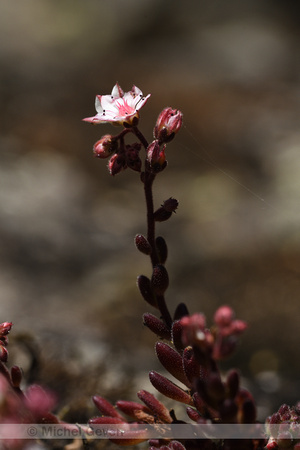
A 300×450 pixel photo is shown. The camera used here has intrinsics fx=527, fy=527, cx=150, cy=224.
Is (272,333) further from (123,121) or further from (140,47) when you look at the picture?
(140,47)

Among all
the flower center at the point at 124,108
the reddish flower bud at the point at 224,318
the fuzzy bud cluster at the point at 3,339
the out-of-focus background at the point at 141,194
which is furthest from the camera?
the out-of-focus background at the point at 141,194

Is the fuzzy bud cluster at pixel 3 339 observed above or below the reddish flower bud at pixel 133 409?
above

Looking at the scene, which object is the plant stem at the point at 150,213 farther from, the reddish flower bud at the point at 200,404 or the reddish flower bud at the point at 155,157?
the reddish flower bud at the point at 200,404

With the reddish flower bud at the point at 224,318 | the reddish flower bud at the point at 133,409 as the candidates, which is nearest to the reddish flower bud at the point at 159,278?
the reddish flower bud at the point at 133,409

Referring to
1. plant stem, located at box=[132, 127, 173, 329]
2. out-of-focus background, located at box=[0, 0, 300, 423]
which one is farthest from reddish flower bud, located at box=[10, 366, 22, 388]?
out-of-focus background, located at box=[0, 0, 300, 423]

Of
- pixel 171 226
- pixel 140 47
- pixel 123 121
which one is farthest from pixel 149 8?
pixel 123 121

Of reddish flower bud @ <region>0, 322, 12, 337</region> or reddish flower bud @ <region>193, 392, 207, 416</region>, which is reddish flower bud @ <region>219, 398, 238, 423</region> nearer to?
reddish flower bud @ <region>193, 392, 207, 416</region>
